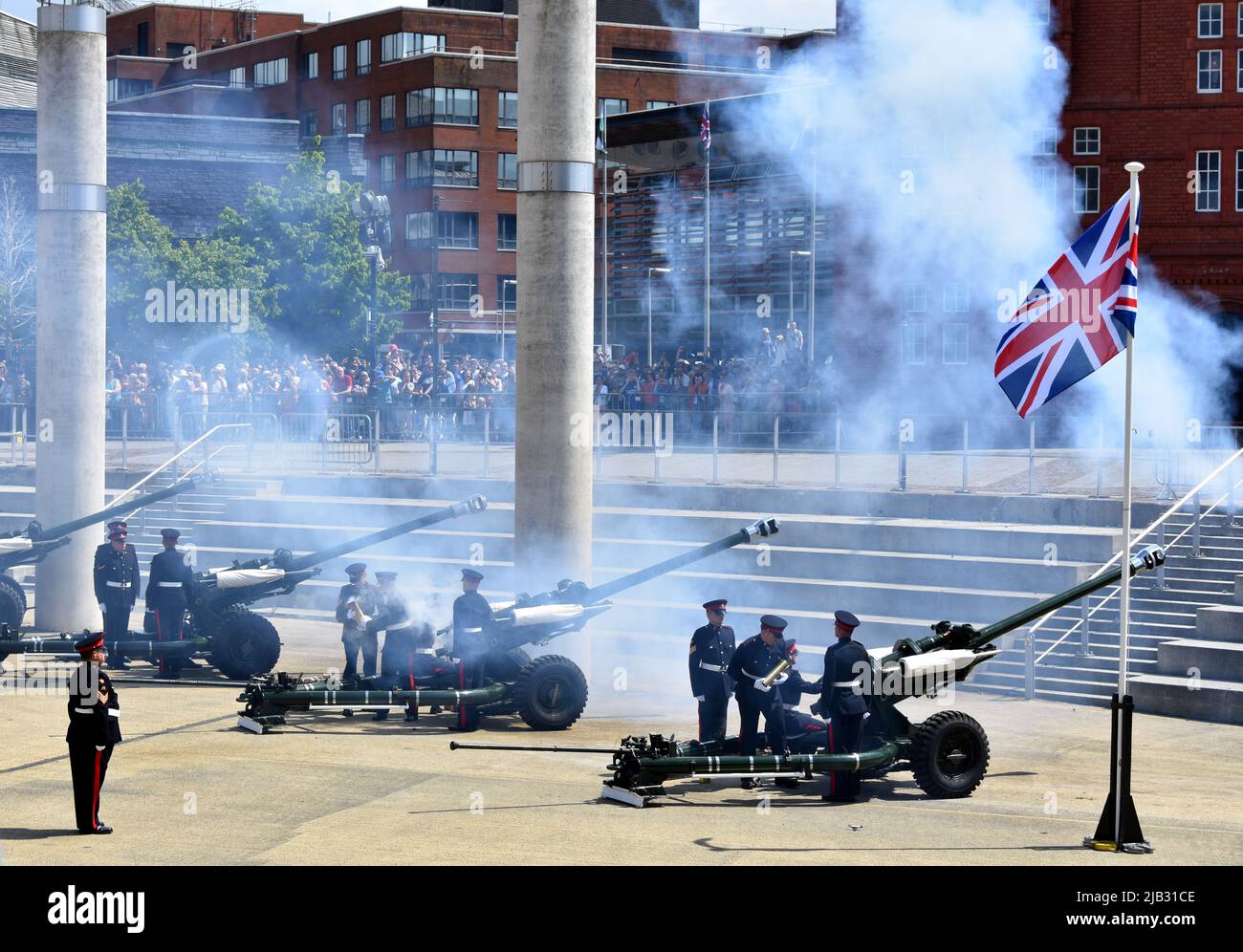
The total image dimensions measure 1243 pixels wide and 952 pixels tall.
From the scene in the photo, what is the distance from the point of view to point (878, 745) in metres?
13.4

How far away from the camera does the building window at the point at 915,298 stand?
1517 inches

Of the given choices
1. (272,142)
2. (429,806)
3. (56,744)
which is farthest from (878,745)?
(272,142)

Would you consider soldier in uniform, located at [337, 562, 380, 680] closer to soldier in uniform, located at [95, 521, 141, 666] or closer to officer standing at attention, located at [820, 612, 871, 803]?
soldier in uniform, located at [95, 521, 141, 666]

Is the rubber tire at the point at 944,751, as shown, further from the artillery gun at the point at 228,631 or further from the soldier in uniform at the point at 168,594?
the soldier in uniform at the point at 168,594

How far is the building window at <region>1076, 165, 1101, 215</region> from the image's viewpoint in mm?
39781

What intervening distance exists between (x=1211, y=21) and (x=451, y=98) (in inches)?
1598

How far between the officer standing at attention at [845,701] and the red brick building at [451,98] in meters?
55.6

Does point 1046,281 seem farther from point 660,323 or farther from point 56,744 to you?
point 660,323

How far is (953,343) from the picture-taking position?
38281 millimetres

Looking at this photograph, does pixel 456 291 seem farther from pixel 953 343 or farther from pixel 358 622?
pixel 358 622

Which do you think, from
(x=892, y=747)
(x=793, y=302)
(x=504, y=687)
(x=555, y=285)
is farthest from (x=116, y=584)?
(x=793, y=302)

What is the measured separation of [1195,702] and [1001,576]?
3929 millimetres

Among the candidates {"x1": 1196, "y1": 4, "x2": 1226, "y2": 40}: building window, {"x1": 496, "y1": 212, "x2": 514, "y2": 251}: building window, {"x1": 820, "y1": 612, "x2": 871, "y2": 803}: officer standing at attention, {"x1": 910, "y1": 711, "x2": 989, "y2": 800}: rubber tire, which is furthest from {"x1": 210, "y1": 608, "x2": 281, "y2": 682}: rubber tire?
{"x1": 496, "y1": 212, "x2": 514, "y2": 251}: building window

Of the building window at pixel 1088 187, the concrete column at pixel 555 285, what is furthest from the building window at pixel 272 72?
the concrete column at pixel 555 285
